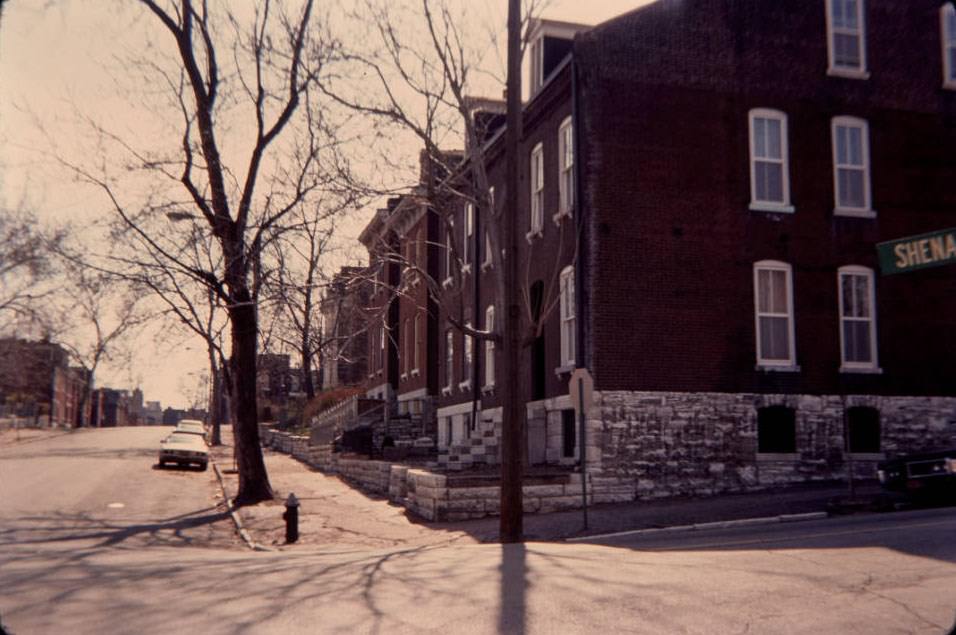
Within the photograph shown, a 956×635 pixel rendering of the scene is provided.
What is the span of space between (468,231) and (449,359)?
193 inches

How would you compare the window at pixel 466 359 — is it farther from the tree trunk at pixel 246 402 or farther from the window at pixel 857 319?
the window at pixel 857 319

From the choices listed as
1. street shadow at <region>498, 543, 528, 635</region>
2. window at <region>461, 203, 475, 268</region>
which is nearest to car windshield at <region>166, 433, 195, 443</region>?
window at <region>461, 203, 475, 268</region>

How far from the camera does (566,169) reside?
23234mm

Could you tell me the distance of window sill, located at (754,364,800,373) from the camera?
22.2 metres

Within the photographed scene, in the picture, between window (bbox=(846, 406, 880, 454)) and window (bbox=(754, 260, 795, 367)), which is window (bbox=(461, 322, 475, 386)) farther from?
window (bbox=(846, 406, 880, 454))

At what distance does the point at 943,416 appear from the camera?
2316 centimetres

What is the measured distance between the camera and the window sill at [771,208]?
22625 mm

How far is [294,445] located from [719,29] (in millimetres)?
29769

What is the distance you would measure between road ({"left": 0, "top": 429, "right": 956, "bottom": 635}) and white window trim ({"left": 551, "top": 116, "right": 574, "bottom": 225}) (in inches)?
366

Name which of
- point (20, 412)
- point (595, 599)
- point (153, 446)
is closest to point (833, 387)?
point (595, 599)

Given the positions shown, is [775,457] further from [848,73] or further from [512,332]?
[848,73]

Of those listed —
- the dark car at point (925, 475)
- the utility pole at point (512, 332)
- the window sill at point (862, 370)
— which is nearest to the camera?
the utility pole at point (512, 332)

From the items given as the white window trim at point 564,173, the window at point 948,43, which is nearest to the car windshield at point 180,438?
the white window trim at point 564,173

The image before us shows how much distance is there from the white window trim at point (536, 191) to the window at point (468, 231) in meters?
5.23
